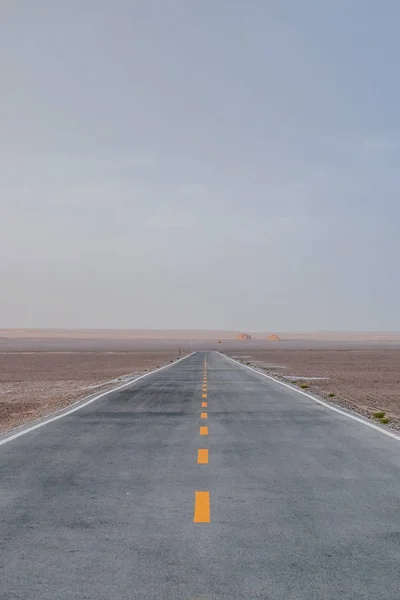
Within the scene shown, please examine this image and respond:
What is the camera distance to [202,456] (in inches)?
450

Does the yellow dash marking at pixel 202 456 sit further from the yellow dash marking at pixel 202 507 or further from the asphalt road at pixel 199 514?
the yellow dash marking at pixel 202 507

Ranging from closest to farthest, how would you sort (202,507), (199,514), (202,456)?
(199,514), (202,507), (202,456)

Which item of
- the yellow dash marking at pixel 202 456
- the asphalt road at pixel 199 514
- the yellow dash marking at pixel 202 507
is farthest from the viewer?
the yellow dash marking at pixel 202 456

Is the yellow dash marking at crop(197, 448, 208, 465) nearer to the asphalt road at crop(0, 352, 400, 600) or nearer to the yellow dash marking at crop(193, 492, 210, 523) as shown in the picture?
the asphalt road at crop(0, 352, 400, 600)

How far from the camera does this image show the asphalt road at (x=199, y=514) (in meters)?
5.46

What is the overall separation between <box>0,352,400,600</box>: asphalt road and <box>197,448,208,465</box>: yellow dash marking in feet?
0.15

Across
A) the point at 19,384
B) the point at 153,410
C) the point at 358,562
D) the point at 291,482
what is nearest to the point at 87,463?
the point at 291,482

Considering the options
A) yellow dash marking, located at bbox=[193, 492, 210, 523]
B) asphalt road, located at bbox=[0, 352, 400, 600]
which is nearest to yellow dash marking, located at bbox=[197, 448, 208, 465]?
asphalt road, located at bbox=[0, 352, 400, 600]

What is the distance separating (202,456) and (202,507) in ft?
11.6

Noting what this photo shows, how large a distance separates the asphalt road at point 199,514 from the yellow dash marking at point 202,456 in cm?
4

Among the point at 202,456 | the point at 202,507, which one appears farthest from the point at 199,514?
the point at 202,456

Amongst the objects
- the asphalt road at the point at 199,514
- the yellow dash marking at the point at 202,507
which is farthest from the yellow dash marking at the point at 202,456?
the yellow dash marking at the point at 202,507

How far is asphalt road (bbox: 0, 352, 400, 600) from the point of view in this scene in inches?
215

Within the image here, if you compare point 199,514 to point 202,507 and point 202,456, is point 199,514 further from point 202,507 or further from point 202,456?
point 202,456
